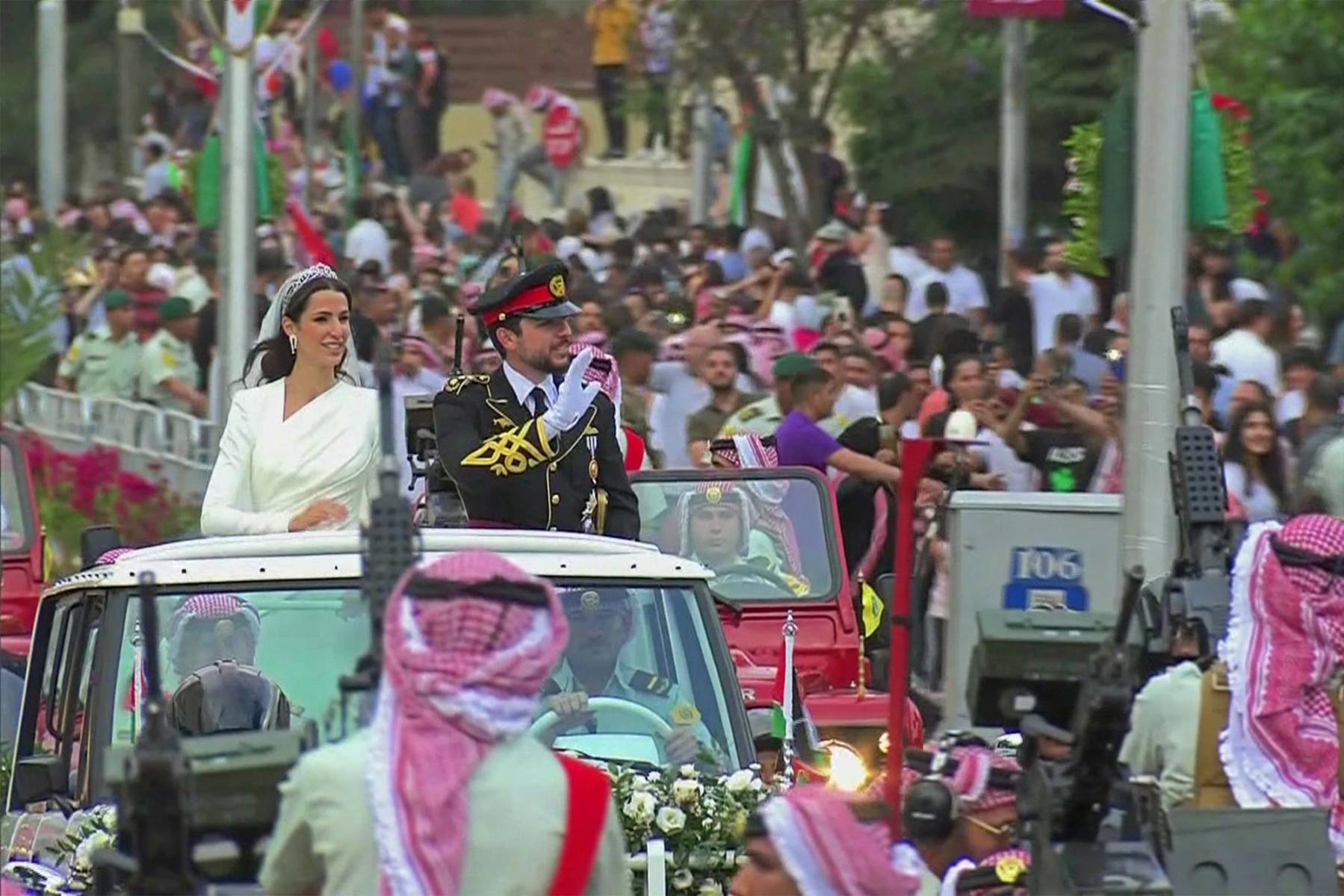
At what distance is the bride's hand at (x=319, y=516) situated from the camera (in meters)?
8.69

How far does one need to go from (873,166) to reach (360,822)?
24611 millimetres

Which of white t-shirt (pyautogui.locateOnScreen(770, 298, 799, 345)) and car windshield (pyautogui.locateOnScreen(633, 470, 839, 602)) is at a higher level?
white t-shirt (pyautogui.locateOnScreen(770, 298, 799, 345))

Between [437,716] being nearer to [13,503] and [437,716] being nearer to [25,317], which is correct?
[13,503]

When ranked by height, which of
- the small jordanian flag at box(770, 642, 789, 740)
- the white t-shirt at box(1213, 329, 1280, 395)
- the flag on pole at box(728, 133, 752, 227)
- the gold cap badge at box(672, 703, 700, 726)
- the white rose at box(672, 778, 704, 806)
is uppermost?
the flag on pole at box(728, 133, 752, 227)

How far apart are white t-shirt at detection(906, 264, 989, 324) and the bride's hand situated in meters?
11.7

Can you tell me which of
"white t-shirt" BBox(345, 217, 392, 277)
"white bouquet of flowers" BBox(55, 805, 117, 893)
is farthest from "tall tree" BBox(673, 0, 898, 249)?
"white bouquet of flowers" BBox(55, 805, 117, 893)

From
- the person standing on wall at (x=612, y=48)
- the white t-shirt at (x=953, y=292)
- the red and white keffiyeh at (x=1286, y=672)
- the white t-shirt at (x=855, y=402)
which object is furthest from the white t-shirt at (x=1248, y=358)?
the person standing on wall at (x=612, y=48)

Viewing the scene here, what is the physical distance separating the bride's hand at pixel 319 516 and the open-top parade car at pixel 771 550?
2.80 m

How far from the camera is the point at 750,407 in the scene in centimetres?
1446

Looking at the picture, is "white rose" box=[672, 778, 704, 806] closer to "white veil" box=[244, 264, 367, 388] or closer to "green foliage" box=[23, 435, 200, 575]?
"white veil" box=[244, 264, 367, 388]

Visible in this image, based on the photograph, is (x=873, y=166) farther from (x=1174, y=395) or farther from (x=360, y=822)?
(x=360, y=822)

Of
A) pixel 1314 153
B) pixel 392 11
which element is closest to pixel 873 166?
pixel 1314 153

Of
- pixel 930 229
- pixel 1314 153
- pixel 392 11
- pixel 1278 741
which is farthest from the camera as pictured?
pixel 392 11

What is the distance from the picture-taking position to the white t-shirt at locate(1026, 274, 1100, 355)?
19438 millimetres
